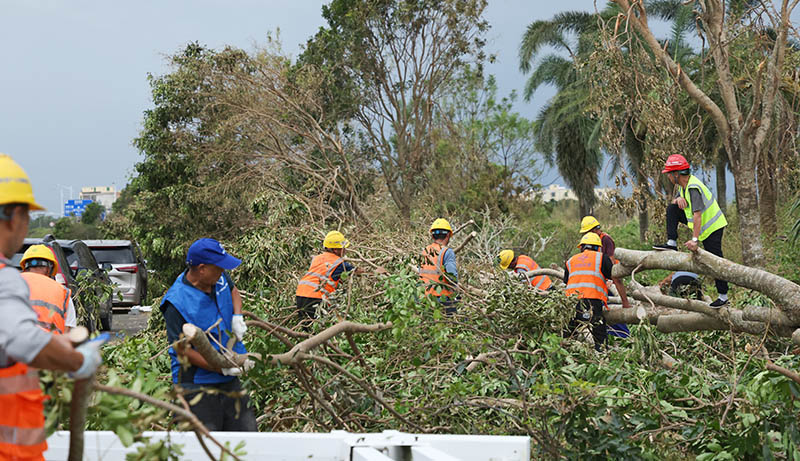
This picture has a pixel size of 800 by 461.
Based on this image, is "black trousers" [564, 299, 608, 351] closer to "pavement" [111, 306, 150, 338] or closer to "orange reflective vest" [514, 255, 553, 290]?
"orange reflective vest" [514, 255, 553, 290]

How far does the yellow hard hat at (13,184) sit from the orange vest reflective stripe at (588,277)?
16.8 feet

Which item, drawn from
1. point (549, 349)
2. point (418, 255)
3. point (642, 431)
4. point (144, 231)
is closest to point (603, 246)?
point (418, 255)

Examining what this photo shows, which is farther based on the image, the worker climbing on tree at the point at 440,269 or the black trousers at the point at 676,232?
the black trousers at the point at 676,232

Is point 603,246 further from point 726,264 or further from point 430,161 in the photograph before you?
point 430,161

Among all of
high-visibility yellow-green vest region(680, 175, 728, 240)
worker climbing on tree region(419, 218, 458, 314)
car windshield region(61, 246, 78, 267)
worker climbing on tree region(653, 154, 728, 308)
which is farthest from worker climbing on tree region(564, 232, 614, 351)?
car windshield region(61, 246, 78, 267)

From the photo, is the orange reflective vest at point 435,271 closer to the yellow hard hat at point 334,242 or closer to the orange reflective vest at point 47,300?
the yellow hard hat at point 334,242

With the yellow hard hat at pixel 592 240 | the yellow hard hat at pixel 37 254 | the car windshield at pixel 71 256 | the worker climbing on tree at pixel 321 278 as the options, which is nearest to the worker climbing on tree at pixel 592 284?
the yellow hard hat at pixel 592 240

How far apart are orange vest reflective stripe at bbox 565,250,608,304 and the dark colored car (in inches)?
186

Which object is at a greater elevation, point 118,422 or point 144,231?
point 144,231

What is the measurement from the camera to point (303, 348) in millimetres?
3914

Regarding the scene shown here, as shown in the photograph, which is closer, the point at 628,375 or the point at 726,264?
the point at 628,375

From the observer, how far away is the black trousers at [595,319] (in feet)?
20.8

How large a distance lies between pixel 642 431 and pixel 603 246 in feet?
12.6

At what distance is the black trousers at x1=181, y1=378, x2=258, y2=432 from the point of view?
373 centimetres
